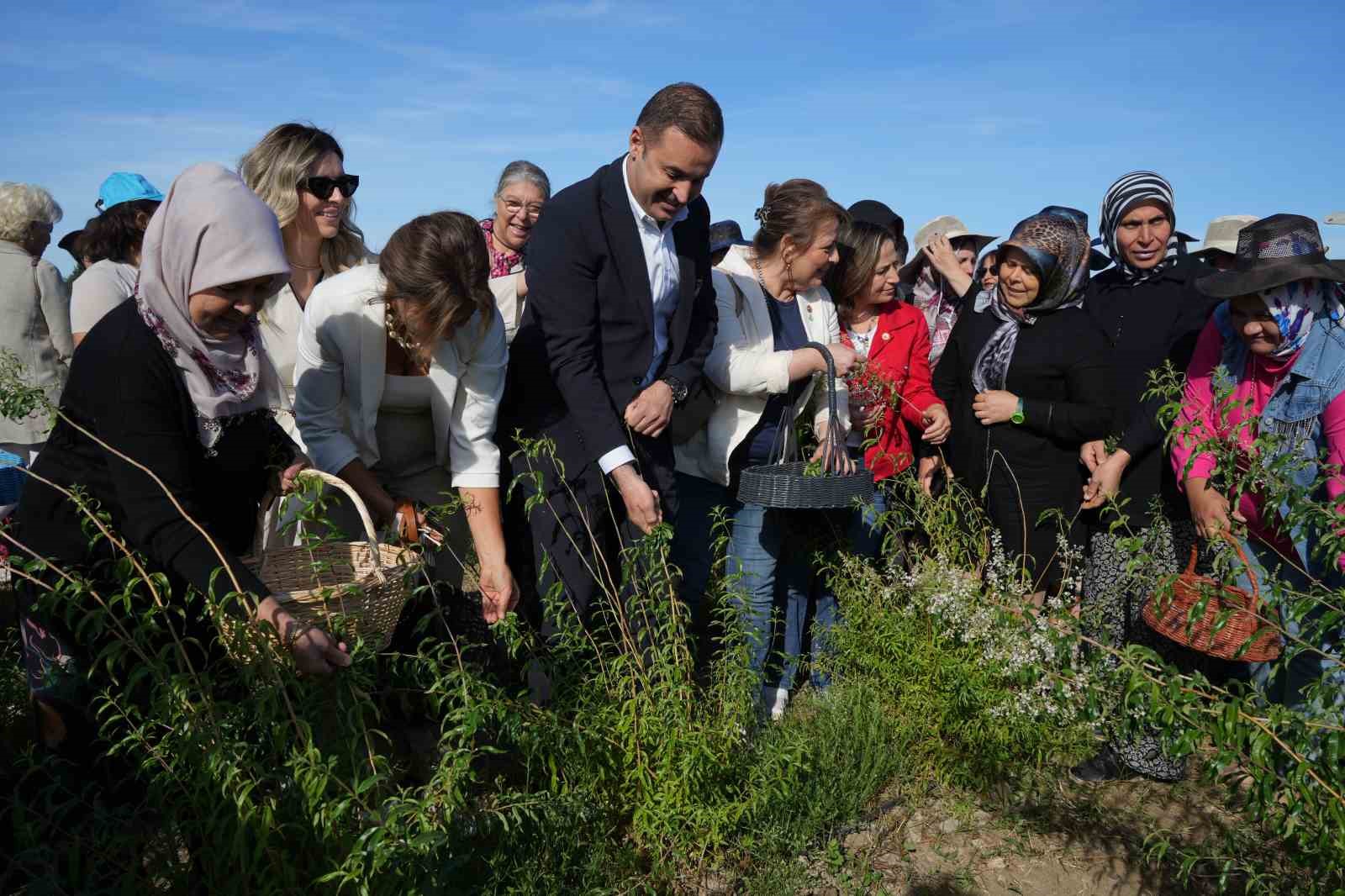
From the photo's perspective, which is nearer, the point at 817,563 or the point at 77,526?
the point at 77,526

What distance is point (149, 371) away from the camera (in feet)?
8.07

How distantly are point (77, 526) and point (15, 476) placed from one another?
3052 millimetres

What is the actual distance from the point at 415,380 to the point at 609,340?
26.1 inches

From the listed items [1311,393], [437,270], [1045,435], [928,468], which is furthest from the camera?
[928,468]

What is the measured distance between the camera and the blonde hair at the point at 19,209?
536 cm

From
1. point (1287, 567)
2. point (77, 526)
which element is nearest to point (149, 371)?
point (77, 526)

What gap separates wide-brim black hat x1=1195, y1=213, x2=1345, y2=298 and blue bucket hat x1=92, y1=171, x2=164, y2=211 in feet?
14.5

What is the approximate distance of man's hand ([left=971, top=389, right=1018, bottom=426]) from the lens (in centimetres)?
445

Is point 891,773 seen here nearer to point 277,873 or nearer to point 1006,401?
point 1006,401

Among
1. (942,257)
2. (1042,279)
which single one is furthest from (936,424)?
(942,257)

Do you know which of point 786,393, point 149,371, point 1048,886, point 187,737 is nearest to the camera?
point 187,737

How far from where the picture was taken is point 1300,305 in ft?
11.4

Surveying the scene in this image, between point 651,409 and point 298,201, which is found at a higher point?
point 298,201

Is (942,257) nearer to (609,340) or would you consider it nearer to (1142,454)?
(1142,454)
